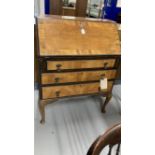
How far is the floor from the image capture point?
65.2 inches

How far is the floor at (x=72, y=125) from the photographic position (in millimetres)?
1656

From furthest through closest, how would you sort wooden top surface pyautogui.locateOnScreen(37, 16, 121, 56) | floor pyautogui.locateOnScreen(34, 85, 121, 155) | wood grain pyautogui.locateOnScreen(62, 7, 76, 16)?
wood grain pyautogui.locateOnScreen(62, 7, 76, 16), floor pyautogui.locateOnScreen(34, 85, 121, 155), wooden top surface pyautogui.locateOnScreen(37, 16, 121, 56)

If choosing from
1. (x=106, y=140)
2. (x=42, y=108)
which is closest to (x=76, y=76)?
(x=42, y=108)

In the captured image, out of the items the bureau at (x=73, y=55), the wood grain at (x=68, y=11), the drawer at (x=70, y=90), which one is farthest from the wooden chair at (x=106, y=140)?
the wood grain at (x=68, y=11)

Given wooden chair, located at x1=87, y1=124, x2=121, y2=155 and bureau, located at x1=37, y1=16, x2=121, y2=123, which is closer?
wooden chair, located at x1=87, y1=124, x2=121, y2=155

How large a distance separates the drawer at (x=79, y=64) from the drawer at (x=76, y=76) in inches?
2.6

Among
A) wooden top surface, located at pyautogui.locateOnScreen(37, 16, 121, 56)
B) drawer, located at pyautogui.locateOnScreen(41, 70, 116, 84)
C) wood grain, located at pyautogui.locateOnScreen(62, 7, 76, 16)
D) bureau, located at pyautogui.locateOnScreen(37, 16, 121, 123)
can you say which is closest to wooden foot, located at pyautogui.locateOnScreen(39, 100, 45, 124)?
bureau, located at pyautogui.locateOnScreen(37, 16, 121, 123)

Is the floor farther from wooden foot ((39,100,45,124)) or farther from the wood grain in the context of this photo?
the wood grain

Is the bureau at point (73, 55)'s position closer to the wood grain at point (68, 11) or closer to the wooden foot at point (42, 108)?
the wooden foot at point (42, 108)
